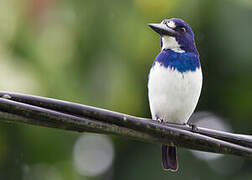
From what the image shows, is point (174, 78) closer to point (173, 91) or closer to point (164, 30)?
point (173, 91)

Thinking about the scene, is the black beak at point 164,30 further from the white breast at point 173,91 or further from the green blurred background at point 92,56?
Answer: the green blurred background at point 92,56

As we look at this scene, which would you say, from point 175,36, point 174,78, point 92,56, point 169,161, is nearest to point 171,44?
point 175,36

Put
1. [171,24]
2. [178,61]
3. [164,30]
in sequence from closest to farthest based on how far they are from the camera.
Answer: [178,61] → [164,30] → [171,24]

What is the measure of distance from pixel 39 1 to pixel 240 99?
3276 mm

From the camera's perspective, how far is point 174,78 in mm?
5109

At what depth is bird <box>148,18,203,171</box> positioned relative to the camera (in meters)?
5.14

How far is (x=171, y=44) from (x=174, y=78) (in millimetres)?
444

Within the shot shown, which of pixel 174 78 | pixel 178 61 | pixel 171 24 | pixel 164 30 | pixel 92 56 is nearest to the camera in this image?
pixel 174 78

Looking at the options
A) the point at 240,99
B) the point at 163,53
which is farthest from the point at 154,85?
the point at 240,99

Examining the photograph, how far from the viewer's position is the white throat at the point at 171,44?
544 centimetres

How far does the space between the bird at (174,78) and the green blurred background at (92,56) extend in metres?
1.40

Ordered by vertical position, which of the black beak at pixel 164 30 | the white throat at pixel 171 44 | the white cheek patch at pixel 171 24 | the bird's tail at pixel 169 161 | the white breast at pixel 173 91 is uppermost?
the white cheek patch at pixel 171 24

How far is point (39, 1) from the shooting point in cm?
635

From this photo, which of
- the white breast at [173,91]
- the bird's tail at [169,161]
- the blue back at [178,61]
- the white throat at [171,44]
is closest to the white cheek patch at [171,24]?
the white throat at [171,44]
